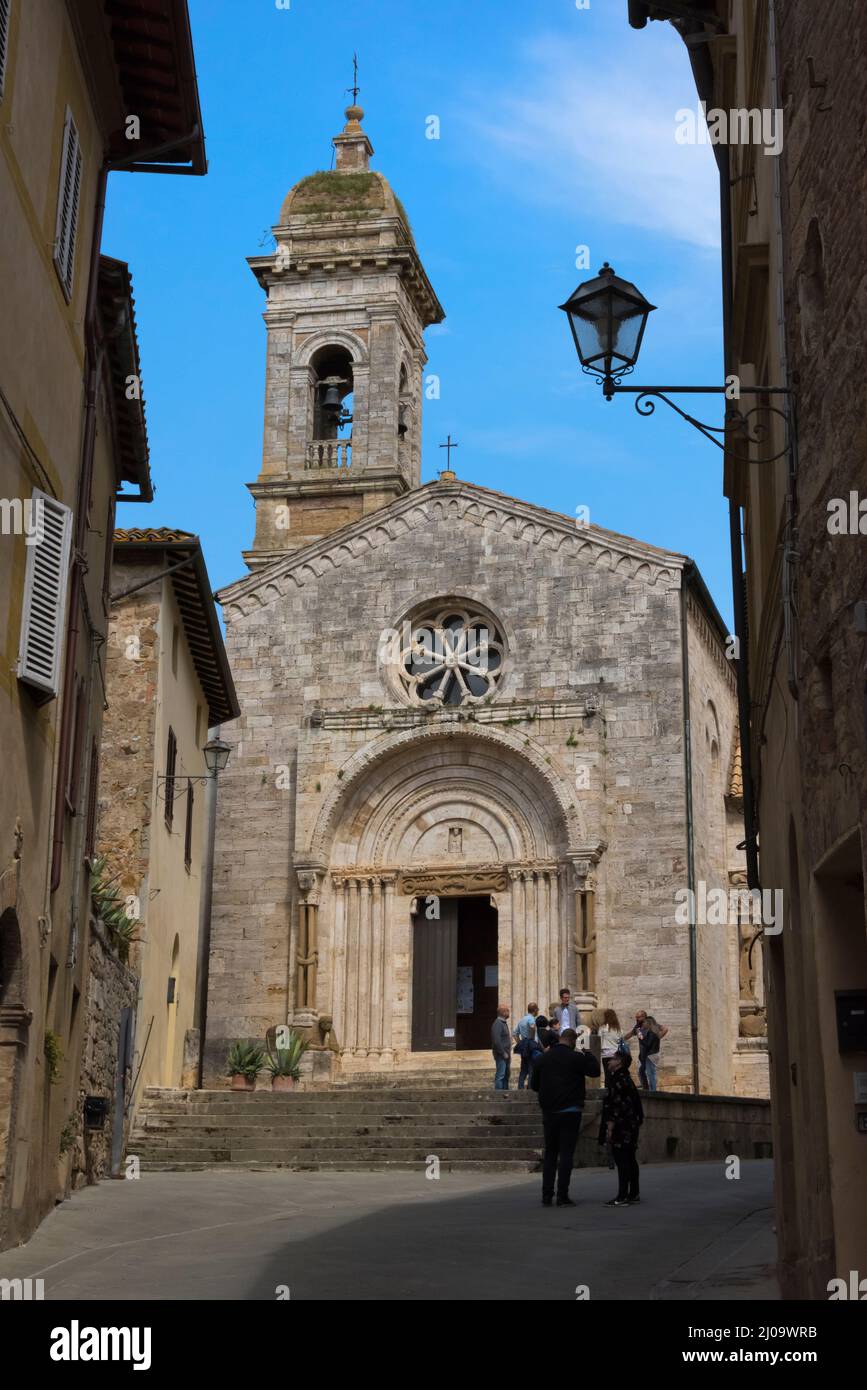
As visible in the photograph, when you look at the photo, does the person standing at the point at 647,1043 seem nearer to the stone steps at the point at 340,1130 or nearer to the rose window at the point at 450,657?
the stone steps at the point at 340,1130

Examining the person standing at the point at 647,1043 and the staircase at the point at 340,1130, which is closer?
the staircase at the point at 340,1130

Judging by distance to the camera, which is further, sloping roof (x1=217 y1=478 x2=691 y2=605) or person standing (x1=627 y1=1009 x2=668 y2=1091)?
sloping roof (x1=217 y1=478 x2=691 y2=605)

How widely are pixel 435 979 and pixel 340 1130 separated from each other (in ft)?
28.2

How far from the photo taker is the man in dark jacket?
52.8ft

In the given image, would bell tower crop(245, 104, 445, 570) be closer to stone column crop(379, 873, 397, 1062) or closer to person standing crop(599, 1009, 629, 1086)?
stone column crop(379, 873, 397, 1062)

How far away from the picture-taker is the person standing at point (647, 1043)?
23.5m

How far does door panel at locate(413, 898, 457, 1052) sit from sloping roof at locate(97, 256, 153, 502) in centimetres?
1280

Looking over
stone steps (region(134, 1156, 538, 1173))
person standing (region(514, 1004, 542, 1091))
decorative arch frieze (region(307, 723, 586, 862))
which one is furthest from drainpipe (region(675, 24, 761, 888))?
decorative arch frieze (region(307, 723, 586, 862))

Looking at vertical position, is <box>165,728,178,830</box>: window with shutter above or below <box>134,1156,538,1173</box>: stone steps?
above

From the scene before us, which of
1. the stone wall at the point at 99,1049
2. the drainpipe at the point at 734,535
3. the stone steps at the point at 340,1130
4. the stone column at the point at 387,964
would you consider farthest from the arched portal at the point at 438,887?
the drainpipe at the point at 734,535

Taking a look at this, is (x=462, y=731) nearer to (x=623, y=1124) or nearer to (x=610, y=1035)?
(x=610, y=1035)

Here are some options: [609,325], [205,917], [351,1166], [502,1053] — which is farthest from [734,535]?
[205,917]

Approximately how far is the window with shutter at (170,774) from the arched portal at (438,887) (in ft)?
17.4

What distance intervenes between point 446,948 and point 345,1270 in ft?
61.5
